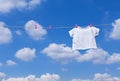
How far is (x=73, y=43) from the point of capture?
68.7ft

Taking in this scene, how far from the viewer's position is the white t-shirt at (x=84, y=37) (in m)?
20.8

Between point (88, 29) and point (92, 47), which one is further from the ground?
point (88, 29)

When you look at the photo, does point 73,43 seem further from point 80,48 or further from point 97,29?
point 97,29

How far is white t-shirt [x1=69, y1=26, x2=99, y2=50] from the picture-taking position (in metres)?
20.8

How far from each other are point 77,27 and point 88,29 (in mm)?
873

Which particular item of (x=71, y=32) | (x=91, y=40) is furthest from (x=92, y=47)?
(x=71, y=32)

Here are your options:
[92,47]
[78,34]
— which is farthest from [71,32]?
[92,47]

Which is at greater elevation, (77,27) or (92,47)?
(77,27)

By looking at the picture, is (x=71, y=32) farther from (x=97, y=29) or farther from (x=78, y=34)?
(x=97, y=29)

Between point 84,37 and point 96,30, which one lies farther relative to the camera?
point 84,37

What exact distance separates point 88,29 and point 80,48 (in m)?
1.52

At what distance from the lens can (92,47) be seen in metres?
20.6

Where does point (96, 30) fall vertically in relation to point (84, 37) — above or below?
above

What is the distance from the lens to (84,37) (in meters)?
21.1
